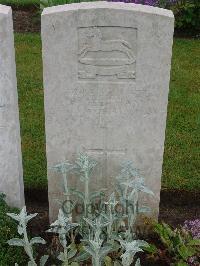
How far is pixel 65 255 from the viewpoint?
9.96 feet

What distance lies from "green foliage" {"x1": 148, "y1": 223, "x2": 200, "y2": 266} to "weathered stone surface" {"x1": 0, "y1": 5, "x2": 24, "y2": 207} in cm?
98

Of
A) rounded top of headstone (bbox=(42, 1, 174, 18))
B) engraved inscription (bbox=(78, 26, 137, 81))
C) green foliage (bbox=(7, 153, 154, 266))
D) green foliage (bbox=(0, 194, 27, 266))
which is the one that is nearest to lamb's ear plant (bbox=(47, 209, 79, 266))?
green foliage (bbox=(7, 153, 154, 266))

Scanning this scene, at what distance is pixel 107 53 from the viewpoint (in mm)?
3129

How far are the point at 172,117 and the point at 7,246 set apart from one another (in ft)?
8.47

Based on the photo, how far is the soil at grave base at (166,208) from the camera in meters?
3.78

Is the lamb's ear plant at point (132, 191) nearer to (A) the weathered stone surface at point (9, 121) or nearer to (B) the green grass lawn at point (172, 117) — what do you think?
(A) the weathered stone surface at point (9, 121)

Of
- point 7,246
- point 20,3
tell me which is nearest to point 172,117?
point 7,246

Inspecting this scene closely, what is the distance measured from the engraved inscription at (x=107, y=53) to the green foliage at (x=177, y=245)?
105 centimetres

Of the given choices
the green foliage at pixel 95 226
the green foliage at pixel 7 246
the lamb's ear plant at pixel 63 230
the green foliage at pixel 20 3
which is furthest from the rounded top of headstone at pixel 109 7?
the green foliage at pixel 20 3

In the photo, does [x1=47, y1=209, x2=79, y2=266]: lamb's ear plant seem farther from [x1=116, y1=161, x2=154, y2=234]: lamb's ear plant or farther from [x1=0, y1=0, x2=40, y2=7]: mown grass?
[x1=0, y1=0, x2=40, y2=7]: mown grass

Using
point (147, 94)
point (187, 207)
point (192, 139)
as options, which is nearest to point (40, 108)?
point (192, 139)

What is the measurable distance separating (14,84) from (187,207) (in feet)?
5.68

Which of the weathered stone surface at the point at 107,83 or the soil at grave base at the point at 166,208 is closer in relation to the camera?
the weathered stone surface at the point at 107,83

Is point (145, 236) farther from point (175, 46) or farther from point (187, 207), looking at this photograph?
point (175, 46)
